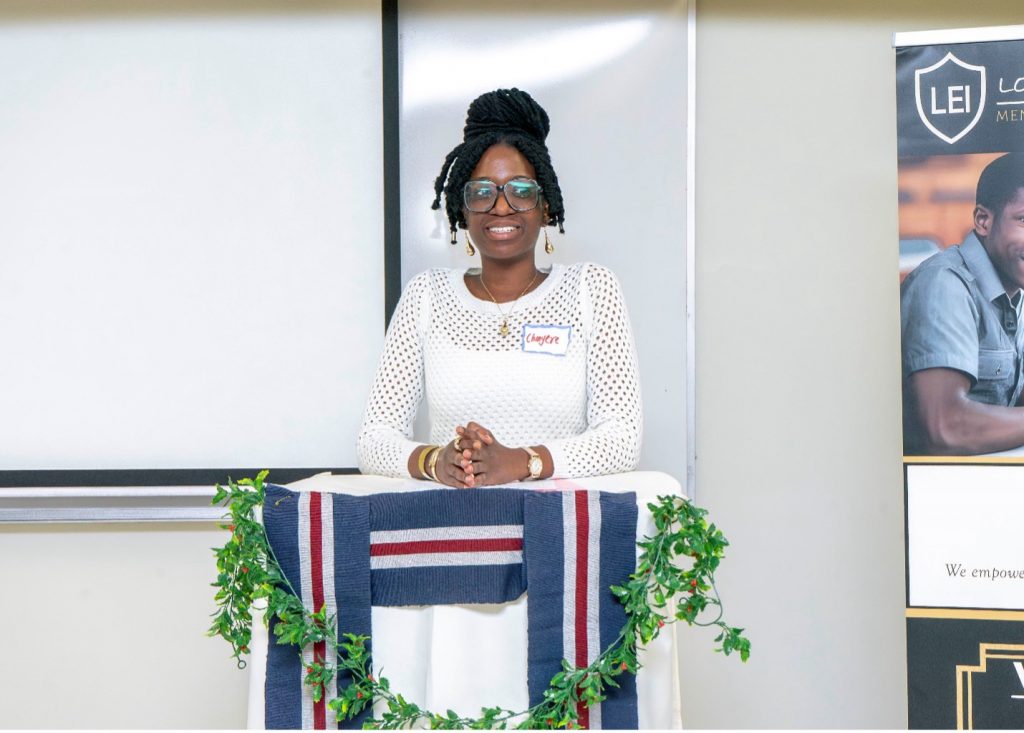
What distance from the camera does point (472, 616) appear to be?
162cm

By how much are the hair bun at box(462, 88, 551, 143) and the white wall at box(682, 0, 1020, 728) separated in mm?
857

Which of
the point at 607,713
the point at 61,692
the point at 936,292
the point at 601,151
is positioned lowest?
the point at 61,692

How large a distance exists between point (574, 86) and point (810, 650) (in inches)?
65.6

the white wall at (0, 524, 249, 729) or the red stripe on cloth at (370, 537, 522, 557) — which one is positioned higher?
the red stripe on cloth at (370, 537, 522, 557)

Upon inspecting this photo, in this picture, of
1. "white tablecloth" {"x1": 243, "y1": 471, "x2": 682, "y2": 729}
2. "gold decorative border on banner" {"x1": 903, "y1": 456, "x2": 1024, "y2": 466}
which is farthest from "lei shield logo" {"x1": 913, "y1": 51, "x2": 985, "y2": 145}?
"white tablecloth" {"x1": 243, "y1": 471, "x2": 682, "y2": 729}

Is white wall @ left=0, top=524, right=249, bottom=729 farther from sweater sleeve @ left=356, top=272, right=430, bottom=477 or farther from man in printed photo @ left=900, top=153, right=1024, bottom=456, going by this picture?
man in printed photo @ left=900, top=153, right=1024, bottom=456

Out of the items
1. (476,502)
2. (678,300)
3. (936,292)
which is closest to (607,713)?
(476,502)

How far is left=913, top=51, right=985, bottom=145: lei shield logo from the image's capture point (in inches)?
89.7

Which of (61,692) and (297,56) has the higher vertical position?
(297,56)

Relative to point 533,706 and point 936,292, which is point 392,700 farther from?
point 936,292

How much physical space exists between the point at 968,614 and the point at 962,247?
2.59ft

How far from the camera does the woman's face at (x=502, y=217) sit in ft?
6.90

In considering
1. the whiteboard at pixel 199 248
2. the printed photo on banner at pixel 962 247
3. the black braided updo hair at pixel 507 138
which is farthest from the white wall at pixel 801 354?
the whiteboard at pixel 199 248

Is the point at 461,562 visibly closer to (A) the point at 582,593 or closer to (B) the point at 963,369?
(A) the point at 582,593
